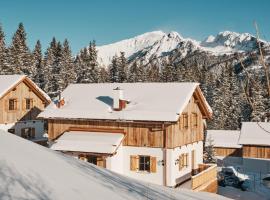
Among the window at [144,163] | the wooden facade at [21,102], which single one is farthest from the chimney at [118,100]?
the wooden facade at [21,102]

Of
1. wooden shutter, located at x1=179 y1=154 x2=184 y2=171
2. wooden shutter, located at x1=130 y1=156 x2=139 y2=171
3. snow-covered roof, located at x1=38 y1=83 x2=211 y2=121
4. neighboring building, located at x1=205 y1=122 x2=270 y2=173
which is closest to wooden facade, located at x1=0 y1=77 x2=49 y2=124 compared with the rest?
snow-covered roof, located at x1=38 y1=83 x2=211 y2=121

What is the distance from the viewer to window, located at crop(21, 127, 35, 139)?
1572 inches

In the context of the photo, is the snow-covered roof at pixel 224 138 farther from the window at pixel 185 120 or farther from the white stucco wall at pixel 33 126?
the window at pixel 185 120

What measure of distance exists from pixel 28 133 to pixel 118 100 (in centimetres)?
1644

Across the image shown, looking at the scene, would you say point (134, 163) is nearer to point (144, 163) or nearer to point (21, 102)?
point (144, 163)

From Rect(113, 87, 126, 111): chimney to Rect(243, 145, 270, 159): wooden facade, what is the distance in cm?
2485

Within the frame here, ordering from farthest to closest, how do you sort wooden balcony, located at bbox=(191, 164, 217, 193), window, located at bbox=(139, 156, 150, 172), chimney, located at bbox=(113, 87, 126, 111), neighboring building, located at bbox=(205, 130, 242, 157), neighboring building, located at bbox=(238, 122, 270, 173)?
1. neighboring building, located at bbox=(205, 130, 242, 157)
2. neighboring building, located at bbox=(238, 122, 270, 173)
3. chimney, located at bbox=(113, 87, 126, 111)
4. window, located at bbox=(139, 156, 150, 172)
5. wooden balcony, located at bbox=(191, 164, 217, 193)

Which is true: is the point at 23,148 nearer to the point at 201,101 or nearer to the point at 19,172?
the point at 19,172

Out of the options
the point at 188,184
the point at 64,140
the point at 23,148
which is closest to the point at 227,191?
the point at 188,184

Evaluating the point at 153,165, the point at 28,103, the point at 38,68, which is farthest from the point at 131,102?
the point at 38,68

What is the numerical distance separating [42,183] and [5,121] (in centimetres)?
3446

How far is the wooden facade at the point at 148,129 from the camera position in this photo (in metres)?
25.7

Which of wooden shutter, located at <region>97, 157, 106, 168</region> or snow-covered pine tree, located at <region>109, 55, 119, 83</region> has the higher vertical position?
snow-covered pine tree, located at <region>109, 55, 119, 83</region>

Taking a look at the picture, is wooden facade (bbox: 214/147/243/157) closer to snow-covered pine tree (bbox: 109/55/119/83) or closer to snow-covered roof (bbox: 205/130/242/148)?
snow-covered roof (bbox: 205/130/242/148)
